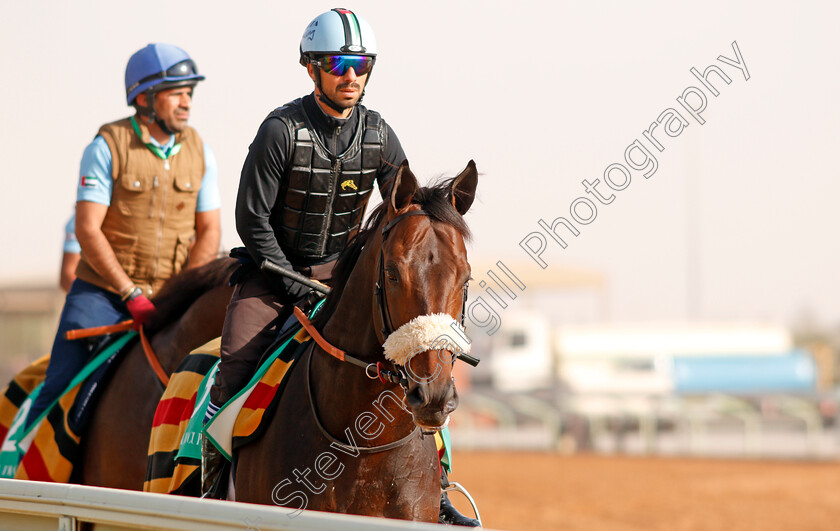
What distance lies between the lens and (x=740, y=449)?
856 inches

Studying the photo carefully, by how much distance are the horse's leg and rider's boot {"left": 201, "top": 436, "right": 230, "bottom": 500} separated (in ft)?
3.38

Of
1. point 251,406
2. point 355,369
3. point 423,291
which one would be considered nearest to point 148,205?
point 251,406

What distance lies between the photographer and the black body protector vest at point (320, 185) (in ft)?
→ 14.3

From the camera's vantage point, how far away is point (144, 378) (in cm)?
545

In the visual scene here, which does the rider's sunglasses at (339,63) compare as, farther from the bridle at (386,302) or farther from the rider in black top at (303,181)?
the bridle at (386,302)

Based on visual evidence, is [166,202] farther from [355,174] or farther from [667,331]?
[667,331]

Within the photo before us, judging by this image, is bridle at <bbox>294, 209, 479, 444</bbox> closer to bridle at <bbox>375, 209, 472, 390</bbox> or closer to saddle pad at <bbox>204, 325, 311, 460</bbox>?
bridle at <bbox>375, 209, 472, 390</bbox>

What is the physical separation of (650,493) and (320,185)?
42.8 feet

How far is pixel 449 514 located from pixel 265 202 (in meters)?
1.67

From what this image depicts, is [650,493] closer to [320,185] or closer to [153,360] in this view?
[153,360]

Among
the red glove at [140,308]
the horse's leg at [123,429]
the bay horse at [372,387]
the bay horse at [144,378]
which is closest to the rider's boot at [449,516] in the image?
the bay horse at [372,387]

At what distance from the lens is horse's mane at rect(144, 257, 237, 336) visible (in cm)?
553

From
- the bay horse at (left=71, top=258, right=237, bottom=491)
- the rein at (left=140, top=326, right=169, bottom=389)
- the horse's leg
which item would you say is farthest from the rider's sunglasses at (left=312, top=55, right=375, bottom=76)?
the horse's leg

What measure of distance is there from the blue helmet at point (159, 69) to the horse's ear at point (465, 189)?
2.72 metres
